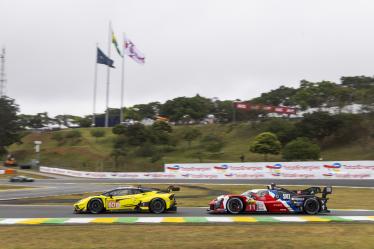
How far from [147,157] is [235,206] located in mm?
53810

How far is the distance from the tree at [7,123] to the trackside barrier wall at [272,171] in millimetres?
38650

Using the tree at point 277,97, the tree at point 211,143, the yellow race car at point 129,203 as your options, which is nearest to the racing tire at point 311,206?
the yellow race car at point 129,203

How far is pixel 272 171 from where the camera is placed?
44500 millimetres

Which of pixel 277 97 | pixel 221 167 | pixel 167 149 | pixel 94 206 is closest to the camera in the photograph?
pixel 94 206

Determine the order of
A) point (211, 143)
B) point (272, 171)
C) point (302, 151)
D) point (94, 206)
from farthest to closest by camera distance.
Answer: point (211, 143) < point (302, 151) < point (272, 171) < point (94, 206)

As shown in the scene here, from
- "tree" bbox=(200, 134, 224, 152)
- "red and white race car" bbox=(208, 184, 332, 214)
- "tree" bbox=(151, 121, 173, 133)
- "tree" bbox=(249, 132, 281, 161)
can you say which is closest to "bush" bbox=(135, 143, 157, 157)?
"tree" bbox=(200, 134, 224, 152)

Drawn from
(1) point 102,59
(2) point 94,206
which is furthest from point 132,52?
(2) point 94,206

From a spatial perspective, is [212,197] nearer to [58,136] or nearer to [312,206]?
[312,206]

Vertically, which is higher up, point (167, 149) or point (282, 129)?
point (282, 129)

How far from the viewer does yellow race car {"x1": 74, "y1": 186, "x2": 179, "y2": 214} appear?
19.2 m

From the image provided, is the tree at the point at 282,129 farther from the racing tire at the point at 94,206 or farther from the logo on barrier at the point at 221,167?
the racing tire at the point at 94,206

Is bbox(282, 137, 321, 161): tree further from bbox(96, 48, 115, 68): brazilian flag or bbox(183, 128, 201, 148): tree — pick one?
bbox(96, 48, 115, 68): brazilian flag

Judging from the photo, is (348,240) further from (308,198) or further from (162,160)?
(162,160)

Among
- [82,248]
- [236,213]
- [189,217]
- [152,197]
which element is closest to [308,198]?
[236,213]
